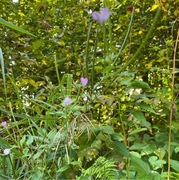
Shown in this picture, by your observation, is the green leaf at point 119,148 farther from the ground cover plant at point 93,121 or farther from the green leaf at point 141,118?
the green leaf at point 141,118

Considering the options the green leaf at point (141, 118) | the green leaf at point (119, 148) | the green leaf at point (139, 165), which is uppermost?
the green leaf at point (141, 118)

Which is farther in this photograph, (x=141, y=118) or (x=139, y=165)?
(x=141, y=118)

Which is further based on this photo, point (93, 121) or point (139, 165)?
point (93, 121)

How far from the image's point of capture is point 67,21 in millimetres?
2268

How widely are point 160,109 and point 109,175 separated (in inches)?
21.0

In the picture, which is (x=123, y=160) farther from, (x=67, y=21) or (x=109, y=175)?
(x=67, y=21)

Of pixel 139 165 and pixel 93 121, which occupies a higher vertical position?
pixel 93 121

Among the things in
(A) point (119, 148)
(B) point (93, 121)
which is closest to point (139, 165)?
(A) point (119, 148)

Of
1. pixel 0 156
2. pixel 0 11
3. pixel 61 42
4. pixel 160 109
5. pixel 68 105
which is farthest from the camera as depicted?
pixel 61 42

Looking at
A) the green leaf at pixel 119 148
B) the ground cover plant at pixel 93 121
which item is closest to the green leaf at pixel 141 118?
the ground cover plant at pixel 93 121

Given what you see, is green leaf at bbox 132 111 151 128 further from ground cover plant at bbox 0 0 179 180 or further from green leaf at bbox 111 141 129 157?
green leaf at bbox 111 141 129 157

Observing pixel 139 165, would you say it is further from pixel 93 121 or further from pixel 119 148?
pixel 93 121

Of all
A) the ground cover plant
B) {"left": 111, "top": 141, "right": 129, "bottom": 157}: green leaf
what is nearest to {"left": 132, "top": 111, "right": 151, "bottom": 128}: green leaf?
the ground cover plant

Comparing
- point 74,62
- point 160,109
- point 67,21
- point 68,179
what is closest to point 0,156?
point 68,179
